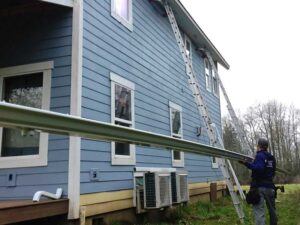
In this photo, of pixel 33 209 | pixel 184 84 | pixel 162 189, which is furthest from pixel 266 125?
pixel 33 209

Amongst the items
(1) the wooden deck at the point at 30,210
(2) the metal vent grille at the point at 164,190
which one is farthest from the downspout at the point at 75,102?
(2) the metal vent grille at the point at 164,190

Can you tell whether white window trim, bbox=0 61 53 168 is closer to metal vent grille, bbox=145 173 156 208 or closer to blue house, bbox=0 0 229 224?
blue house, bbox=0 0 229 224

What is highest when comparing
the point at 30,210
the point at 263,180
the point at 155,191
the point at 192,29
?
the point at 192,29

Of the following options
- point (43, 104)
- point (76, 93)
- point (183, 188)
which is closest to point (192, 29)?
point (183, 188)

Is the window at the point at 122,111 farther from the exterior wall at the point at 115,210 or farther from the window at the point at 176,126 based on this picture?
the window at the point at 176,126

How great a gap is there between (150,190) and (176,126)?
12.2ft

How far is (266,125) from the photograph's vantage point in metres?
37.4

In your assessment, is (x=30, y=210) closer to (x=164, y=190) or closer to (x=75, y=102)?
(x=75, y=102)

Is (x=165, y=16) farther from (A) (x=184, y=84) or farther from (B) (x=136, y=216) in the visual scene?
(B) (x=136, y=216)

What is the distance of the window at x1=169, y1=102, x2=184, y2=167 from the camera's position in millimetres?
10046

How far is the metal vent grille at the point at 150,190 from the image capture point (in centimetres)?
696

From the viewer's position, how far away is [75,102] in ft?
19.0

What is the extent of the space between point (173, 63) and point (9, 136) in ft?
19.8

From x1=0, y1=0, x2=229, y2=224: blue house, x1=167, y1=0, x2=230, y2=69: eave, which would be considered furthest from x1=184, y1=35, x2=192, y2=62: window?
x1=0, y1=0, x2=229, y2=224: blue house
